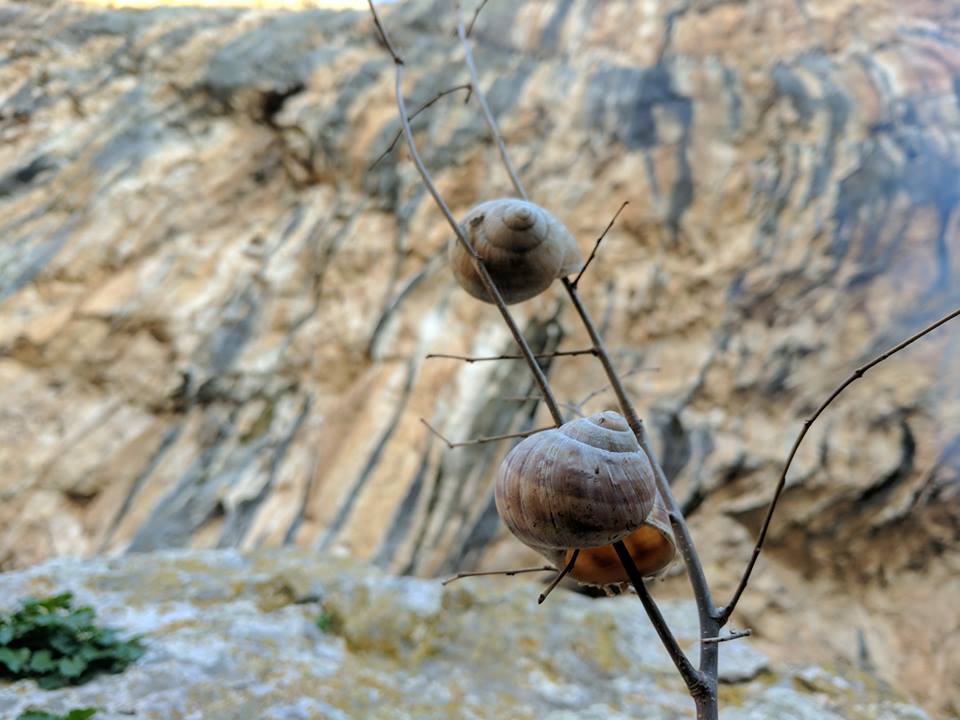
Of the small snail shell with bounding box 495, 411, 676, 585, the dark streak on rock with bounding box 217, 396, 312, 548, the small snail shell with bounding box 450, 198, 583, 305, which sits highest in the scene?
the dark streak on rock with bounding box 217, 396, 312, 548

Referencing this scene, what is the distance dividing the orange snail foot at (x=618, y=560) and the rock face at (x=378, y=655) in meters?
1.11

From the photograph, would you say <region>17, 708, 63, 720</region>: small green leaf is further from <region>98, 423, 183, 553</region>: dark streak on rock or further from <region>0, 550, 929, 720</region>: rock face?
<region>98, 423, 183, 553</region>: dark streak on rock

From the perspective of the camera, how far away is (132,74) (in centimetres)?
413

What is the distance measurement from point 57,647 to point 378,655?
0.90 m

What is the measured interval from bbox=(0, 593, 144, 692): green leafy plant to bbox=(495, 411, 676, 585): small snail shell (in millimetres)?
1556

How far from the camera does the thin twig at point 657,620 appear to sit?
0.71m

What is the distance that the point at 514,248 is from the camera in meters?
0.97

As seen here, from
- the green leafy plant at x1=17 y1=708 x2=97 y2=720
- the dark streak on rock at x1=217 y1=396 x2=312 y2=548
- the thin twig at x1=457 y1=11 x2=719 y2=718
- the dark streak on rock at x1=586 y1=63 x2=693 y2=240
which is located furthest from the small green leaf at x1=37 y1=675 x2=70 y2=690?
the dark streak on rock at x1=586 y1=63 x2=693 y2=240

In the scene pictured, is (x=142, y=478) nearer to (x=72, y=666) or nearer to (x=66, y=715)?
(x=72, y=666)

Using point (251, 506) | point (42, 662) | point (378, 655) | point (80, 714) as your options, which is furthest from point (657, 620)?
point (251, 506)

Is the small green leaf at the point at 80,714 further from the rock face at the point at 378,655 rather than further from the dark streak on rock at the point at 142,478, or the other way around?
the dark streak on rock at the point at 142,478

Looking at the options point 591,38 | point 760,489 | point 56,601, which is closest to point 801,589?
point 760,489

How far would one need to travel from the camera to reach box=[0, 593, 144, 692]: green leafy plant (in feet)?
5.48

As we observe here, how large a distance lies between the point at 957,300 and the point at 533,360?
290 cm
